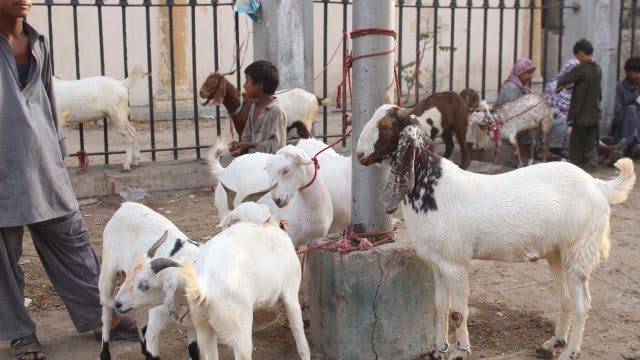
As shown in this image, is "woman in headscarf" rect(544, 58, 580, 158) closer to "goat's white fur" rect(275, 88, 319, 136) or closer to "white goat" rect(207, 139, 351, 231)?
"goat's white fur" rect(275, 88, 319, 136)

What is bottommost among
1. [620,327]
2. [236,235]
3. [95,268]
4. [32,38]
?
[620,327]

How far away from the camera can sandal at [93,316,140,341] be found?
5.07 meters

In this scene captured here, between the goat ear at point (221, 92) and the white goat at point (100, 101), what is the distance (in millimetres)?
2013

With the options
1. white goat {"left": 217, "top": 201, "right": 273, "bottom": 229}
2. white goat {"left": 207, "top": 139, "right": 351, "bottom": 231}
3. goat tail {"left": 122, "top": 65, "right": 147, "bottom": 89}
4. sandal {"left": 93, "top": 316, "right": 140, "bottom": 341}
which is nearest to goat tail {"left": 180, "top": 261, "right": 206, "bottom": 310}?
white goat {"left": 217, "top": 201, "right": 273, "bottom": 229}

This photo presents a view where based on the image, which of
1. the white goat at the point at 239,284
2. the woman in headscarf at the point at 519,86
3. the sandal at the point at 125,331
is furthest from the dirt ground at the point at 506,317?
the woman in headscarf at the point at 519,86

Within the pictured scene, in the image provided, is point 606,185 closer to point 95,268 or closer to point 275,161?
point 275,161

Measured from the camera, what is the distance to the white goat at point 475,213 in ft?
14.2

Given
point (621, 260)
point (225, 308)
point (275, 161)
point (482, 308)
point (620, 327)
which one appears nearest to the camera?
point (225, 308)

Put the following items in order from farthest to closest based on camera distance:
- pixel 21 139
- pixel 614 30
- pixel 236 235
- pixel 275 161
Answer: pixel 614 30 < pixel 275 161 < pixel 21 139 < pixel 236 235

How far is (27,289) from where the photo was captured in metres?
6.03

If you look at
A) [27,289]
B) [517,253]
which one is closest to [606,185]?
[517,253]

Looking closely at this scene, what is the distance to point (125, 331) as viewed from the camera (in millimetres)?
5098

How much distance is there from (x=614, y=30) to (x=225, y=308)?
29.7 ft

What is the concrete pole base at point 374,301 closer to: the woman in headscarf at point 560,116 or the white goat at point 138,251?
the white goat at point 138,251
